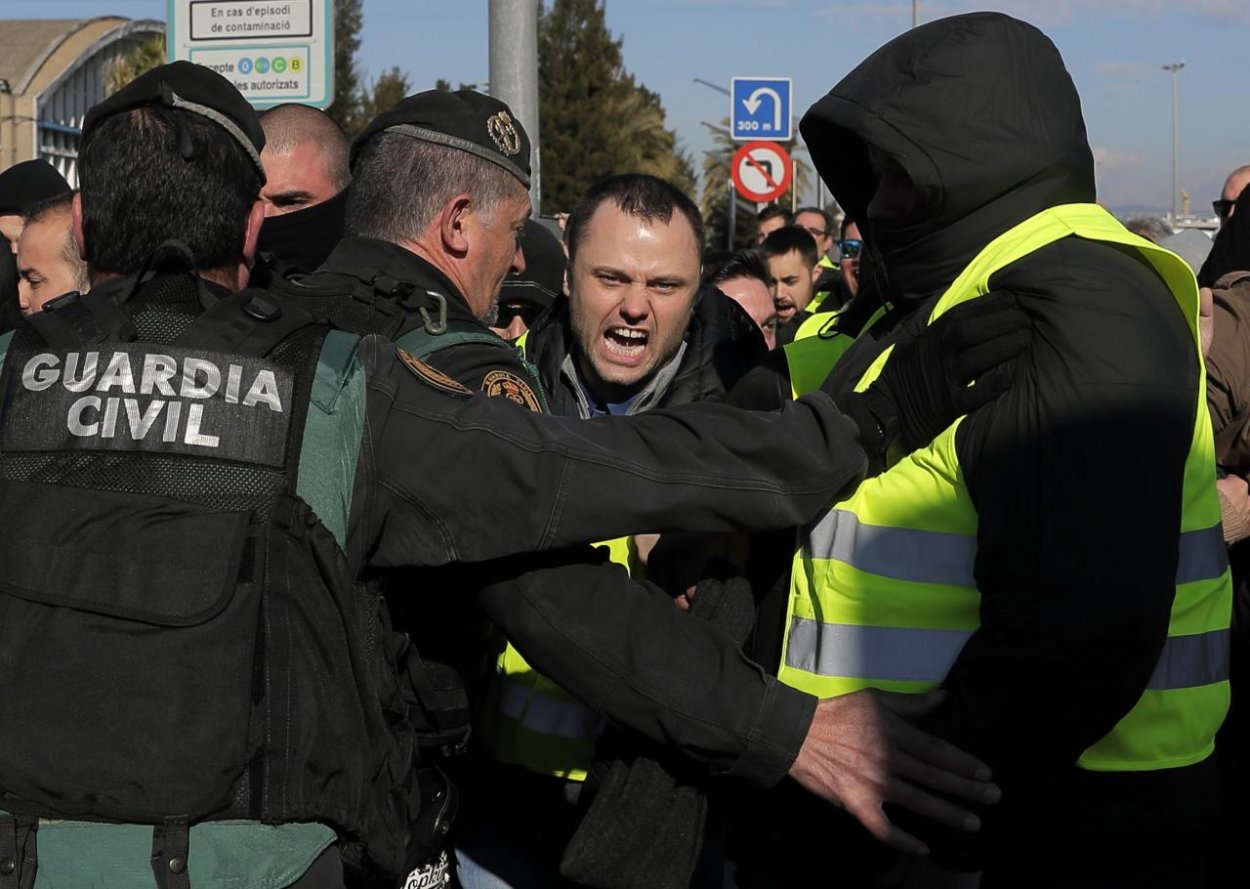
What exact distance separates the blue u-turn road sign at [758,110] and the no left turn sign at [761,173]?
0.44m

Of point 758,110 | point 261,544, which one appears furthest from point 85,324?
point 758,110

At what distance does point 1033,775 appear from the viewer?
2.25 metres

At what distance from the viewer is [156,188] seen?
7.39ft

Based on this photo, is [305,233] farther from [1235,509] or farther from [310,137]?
[1235,509]

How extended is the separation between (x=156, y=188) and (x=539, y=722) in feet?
4.52

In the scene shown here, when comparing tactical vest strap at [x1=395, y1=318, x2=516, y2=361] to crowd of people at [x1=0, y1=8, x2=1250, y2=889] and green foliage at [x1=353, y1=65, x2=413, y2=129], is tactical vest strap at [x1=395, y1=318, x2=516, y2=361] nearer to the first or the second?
crowd of people at [x1=0, y1=8, x2=1250, y2=889]

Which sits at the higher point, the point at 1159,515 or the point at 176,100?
the point at 176,100

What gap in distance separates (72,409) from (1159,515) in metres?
1.59

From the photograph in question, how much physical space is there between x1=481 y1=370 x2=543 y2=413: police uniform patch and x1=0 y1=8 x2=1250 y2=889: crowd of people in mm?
18

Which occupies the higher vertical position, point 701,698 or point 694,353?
point 694,353

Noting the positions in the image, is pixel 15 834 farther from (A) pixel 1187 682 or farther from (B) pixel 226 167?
(A) pixel 1187 682

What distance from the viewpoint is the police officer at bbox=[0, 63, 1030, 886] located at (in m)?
2.00

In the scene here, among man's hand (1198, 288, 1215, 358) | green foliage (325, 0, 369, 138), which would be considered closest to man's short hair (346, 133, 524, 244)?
man's hand (1198, 288, 1215, 358)

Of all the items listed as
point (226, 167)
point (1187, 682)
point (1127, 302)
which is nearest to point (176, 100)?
point (226, 167)
